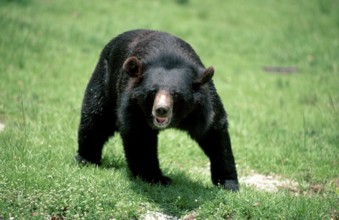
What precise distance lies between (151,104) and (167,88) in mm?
241

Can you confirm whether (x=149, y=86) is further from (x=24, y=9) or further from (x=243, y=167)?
(x=24, y=9)

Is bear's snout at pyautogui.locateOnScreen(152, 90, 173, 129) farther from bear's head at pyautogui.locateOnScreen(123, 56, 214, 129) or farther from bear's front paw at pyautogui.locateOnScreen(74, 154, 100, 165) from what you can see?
bear's front paw at pyautogui.locateOnScreen(74, 154, 100, 165)

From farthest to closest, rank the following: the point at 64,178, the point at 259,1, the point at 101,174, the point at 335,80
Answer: the point at 259,1
the point at 335,80
the point at 101,174
the point at 64,178

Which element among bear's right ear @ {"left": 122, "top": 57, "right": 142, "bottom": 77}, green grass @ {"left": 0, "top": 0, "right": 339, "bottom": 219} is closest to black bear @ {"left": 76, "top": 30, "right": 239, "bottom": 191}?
bear's right ear @ {"left": 122, "top": 57, "right": 142, "bottom": 77}

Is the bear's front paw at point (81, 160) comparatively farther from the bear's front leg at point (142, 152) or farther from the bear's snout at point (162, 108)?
the bear's snout at point (162, 108)

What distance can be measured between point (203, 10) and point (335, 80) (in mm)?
5186

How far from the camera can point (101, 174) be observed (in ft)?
18.5

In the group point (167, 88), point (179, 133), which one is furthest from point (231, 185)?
point (179, 133)

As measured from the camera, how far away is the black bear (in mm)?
4969

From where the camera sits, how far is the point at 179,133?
792cm

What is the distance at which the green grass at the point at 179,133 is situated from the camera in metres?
5.00

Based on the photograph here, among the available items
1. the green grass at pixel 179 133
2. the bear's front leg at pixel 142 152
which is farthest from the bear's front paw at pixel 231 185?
the bear's front leg at pixel 142 152

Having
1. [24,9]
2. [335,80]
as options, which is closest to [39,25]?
[24,9]

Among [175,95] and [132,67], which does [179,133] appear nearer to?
[132,67]
